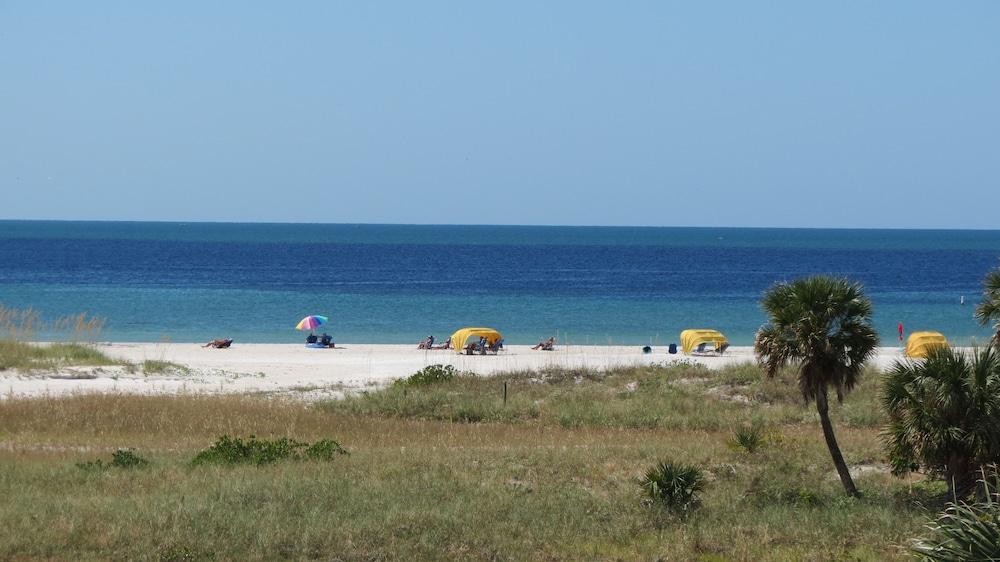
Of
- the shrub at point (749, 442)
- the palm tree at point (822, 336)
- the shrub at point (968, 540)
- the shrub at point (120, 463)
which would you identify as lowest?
the shrub at point (120, 463)

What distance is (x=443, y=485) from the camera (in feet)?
59.3

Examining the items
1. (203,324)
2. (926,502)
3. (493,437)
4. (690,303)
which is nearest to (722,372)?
(493,437)

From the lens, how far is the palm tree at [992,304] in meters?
20.1

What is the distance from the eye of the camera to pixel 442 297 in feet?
296

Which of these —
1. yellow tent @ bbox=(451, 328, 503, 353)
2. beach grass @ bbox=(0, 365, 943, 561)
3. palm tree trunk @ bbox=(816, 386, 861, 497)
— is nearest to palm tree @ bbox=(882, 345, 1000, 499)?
beach grass @ bbox=(0, 365, 943, 561)

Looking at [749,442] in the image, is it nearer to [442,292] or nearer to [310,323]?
[310,323]

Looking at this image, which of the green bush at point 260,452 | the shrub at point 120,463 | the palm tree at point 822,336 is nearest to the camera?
the palm tree at point 822,336

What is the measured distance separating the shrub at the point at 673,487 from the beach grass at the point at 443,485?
0.21 meters

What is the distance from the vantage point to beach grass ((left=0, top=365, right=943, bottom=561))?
14.7 metres

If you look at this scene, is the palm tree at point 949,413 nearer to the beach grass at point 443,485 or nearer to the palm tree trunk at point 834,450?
the beach grass at point 443,485

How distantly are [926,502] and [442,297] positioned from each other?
240 feet

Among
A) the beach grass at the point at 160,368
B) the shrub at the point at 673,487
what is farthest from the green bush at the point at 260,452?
the beach grass at the point at 160,368

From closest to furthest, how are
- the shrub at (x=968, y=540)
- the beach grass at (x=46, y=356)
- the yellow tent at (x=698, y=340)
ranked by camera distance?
the shrub at (x=968, y=540)
the beach grass at (x=46, y=356)
the yellow tent at (x=698, y=340)

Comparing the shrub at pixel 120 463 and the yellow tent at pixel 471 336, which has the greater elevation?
the shrub at pixel 120 463
